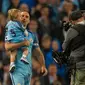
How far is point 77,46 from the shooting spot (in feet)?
25.5

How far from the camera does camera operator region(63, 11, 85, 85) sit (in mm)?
7727

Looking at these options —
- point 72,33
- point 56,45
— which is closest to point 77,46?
point 72,33

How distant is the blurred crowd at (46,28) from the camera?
444 inches

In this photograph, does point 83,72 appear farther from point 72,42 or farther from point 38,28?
point 38,28

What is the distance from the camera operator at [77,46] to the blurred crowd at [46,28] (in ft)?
10.1

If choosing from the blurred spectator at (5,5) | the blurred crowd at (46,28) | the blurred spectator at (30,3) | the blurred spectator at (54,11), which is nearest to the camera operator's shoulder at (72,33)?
the blurred crowd at (46,28)

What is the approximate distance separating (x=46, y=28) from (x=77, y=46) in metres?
4.35

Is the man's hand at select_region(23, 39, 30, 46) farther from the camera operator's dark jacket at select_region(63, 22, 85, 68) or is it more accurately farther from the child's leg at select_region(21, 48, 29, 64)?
the camera operator's dark jacket at select_region(63, 22, 85, 68)

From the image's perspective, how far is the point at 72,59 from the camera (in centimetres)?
780

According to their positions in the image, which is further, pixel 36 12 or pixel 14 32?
pixel 36 12

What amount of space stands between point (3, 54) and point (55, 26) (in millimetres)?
1674

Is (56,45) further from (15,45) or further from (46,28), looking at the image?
(15,45)

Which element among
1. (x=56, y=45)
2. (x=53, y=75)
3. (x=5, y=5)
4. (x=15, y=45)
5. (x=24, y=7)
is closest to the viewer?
(x=15, y=45)

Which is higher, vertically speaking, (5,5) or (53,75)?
(5,5)
